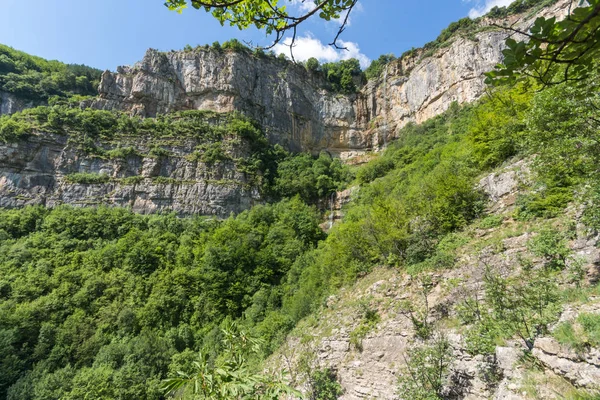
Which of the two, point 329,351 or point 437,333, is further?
point 329,351

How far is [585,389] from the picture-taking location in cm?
345

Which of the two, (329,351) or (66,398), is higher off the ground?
(329,351)

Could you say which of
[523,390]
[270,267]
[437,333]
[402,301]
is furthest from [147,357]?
[523,390]

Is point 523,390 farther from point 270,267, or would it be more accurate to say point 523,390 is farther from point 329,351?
point 270,267

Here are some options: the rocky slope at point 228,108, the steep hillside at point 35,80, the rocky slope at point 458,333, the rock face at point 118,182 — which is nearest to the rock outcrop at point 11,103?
the steep hillside at point 35,80

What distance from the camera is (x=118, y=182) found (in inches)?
1252

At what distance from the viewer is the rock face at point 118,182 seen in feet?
98.0

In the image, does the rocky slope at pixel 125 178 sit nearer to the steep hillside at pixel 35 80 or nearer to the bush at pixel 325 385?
the steep hillside at pixel 35 80

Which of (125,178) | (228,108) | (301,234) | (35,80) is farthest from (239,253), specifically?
(35,80)

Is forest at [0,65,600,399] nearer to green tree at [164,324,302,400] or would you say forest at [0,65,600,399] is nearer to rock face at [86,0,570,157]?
green tree at [164,324,302,400]

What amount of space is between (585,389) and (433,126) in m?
35.6

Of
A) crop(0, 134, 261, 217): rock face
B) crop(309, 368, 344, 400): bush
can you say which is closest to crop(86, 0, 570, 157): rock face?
crop(0, 134, 261, 217): rock face

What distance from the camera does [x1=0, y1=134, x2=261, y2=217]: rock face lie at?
98.0ft

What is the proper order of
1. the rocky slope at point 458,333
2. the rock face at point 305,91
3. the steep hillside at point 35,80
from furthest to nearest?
the steep hillside at point 35,80
the rock face at point 305,91
the rocky slope at point 458,333
